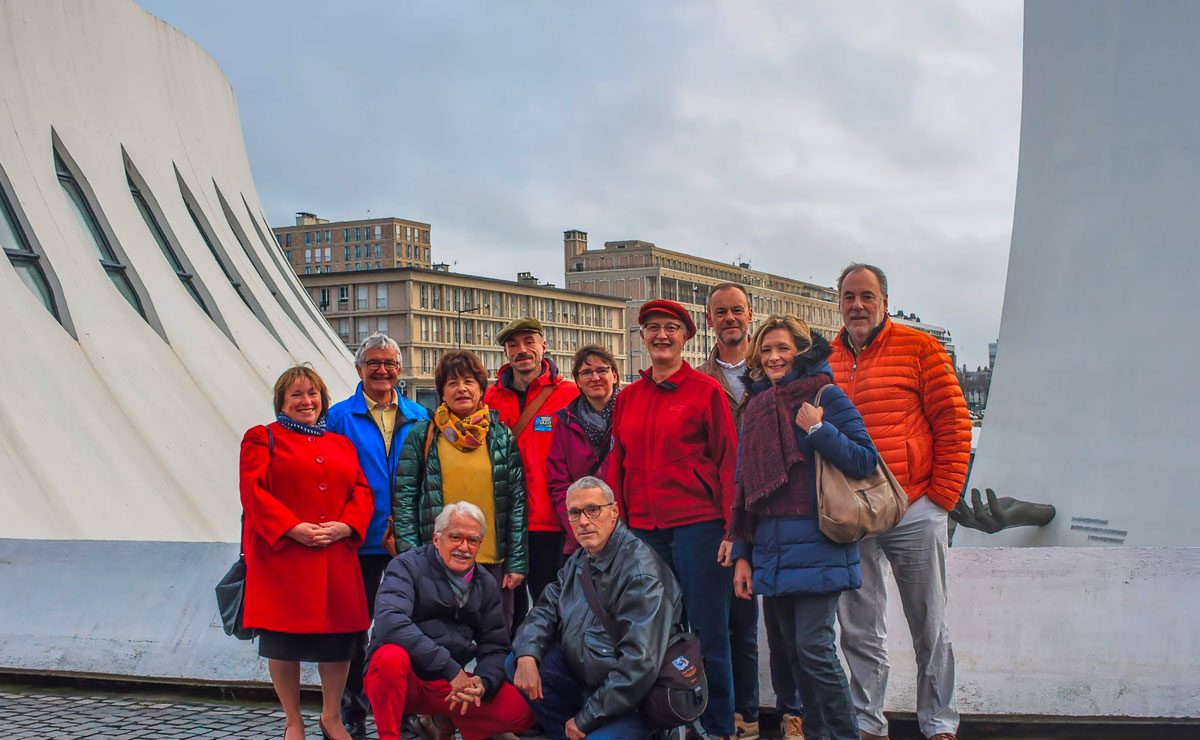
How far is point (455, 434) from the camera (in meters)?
5.38

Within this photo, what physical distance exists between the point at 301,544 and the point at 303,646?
495 mm

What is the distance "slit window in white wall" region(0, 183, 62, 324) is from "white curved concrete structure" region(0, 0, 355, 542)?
84mm

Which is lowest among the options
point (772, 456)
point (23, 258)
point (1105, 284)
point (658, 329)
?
point (772, 456)

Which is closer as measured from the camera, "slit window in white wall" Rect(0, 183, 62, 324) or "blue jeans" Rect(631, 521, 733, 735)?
"blue jeans" Rect(631, 521, 733, 735)

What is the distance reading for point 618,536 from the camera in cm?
464

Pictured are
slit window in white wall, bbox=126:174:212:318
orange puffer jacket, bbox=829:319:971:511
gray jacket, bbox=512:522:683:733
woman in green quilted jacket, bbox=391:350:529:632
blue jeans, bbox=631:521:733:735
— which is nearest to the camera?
gray jacket, bbox=512:522:683:733

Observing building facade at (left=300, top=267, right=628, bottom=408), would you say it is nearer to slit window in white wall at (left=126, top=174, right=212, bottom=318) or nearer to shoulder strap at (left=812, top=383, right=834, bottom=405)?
slit window in white wall at (left=126, top=174, right=212, bottom=318)

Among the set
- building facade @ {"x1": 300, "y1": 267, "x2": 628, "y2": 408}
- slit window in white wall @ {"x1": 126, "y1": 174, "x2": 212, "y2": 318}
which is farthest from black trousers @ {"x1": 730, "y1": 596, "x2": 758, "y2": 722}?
building facade @ {"x1": 300, "y1": 267, "x2": 628, "y2": 408}

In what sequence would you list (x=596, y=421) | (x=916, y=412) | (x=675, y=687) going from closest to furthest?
(x=675, y=687), (x=916, y=412), (x=596, y=421)

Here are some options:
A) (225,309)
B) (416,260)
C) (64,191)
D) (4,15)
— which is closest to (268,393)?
(225,309)

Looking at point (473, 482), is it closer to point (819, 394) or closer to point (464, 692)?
point (464, 692)

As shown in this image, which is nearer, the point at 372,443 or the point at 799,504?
the point at 799,504

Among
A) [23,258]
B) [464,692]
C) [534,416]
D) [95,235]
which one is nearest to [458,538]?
[464,692]

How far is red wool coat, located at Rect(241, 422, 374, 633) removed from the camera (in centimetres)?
504
